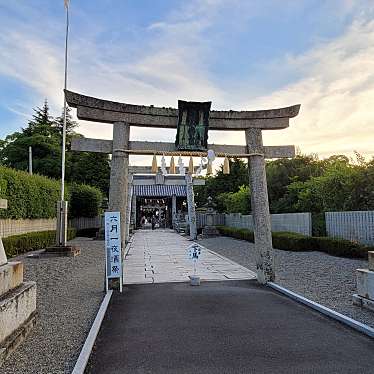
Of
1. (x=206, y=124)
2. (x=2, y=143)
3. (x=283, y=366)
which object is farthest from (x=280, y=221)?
(x=2, y=143)

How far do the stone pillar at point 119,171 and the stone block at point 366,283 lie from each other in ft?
16.1

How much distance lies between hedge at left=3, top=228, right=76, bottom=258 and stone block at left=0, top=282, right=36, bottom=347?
9.79 m

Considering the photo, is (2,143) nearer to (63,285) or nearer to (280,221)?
(280,221)

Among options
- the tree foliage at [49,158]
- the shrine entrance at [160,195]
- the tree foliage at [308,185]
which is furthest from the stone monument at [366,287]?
the tree foliage at [49,158]

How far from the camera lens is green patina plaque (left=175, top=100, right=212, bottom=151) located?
845 cm

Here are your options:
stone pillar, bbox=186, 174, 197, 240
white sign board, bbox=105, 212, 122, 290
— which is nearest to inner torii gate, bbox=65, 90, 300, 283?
white sign board, bbox=105, 212, 122, 290

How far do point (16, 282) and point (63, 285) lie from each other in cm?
386

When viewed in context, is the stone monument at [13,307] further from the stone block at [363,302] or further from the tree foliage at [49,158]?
the tree foliage at [49,158]

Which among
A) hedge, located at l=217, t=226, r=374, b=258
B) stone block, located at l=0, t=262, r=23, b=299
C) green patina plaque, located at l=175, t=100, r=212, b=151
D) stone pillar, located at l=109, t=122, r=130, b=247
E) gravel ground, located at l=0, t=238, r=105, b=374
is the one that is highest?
green patina plaque, located at l=175, t=100, r=212, b=151

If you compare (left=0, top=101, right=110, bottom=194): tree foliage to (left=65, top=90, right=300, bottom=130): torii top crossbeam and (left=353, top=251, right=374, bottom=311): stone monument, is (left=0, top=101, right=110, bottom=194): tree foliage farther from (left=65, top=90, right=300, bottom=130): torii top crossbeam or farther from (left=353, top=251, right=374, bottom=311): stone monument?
(left=353, top=251, right=374, bottom=311): stone monument

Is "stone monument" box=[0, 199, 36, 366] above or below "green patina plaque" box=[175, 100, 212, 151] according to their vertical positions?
below

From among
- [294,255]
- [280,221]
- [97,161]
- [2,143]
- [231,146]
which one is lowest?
[294,255]

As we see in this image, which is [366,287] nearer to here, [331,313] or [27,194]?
[331,313]

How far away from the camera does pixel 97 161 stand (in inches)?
1513
